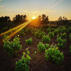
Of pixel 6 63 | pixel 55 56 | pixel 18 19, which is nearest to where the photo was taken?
pixel 55 56

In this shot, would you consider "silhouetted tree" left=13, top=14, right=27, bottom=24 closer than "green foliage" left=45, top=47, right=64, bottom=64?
No

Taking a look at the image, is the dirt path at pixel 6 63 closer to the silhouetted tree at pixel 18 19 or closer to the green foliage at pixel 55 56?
the green foliage at pixel 55 56

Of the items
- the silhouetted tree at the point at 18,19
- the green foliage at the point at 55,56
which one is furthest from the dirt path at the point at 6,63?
the silhouetted tree at the point at 18,19

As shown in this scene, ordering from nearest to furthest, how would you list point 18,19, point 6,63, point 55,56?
1. point 55,56
2. point 6,63
3. point 18,19

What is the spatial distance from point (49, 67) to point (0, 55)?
3.63 m

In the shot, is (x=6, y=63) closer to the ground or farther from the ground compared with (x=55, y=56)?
closer to the ground

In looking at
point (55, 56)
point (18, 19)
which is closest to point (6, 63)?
point (55, 56)

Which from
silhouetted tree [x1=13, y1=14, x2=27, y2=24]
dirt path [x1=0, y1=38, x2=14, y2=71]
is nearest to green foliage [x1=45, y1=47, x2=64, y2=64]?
dirt path [x1=0, y1=38, x2=14, y2=71]

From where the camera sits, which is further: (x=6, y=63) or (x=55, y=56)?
(x=6, y=63)

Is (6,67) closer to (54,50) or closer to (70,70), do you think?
(54,50)

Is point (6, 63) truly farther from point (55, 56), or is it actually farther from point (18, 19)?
point (18, 19)

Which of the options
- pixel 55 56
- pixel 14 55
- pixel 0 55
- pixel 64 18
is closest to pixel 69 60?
pixel 55 56

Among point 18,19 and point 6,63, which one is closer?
point 6,63

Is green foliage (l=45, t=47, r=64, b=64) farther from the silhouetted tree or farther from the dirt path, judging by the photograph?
the silhouetted tree
